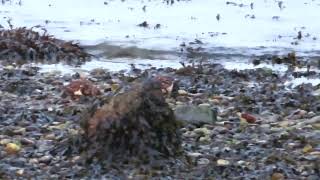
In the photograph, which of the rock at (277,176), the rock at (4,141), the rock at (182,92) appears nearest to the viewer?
the rock at (277,176)

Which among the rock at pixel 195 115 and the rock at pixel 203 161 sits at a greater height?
the rock at pixel 195 115

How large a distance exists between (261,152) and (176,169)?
82 cm

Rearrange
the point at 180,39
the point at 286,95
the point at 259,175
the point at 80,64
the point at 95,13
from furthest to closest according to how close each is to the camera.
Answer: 1. the point at 95,13
2. the point at 180,39
3. the point at 80,64
4. the point at 286,95
5. the point at 259,175

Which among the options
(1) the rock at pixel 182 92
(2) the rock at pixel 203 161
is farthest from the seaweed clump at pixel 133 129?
(1) the rock at pixel 182 92

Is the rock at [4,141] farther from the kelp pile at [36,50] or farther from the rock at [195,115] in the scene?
the kelp pile at [36,50]

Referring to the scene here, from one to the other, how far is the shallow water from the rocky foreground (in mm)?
1674

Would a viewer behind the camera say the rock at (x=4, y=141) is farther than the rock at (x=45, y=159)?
Yes

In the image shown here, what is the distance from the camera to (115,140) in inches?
242

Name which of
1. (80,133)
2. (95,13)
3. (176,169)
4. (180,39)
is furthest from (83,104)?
(95,13)

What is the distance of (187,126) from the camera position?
7168 millimetres

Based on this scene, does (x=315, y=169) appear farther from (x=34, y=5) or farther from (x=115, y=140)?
(x=34, y=5)

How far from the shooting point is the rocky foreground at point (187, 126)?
238 inches

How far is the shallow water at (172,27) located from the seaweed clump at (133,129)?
4.80 m

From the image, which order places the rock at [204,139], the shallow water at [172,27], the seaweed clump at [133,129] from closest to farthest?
the seaweed clump at [133,129] → the rock at [204,139] → the shallow water at [172,27]
